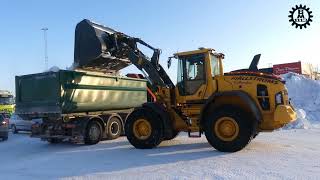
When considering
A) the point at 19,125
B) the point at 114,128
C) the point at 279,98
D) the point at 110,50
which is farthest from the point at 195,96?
the point at 19,125

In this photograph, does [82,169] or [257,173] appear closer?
[257,173]

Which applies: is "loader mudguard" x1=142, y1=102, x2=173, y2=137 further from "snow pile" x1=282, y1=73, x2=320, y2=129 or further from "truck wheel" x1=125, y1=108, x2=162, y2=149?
"snow pile" x1=282, y1=73, x2=320, y2=129

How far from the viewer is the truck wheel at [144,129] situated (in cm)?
1281

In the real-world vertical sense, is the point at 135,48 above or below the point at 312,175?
above

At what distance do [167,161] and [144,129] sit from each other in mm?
2732

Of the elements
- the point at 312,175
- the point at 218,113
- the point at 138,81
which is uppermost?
the point at 138,81

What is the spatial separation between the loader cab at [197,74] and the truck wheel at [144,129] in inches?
40.1

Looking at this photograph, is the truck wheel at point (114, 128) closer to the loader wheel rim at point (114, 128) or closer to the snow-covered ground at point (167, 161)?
the loader wheel rim at point (114, 128)

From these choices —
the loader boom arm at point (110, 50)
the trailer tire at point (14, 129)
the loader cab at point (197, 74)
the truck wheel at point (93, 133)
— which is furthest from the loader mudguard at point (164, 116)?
the trailer tire at point (14, 129)

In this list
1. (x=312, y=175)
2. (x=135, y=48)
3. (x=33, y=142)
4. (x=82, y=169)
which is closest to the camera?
(x=312, y=175)

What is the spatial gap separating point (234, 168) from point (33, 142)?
1037cm

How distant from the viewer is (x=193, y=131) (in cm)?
1267

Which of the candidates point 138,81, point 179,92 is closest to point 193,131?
point 179,92

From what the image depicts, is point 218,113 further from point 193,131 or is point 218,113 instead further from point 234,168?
point 234,168
